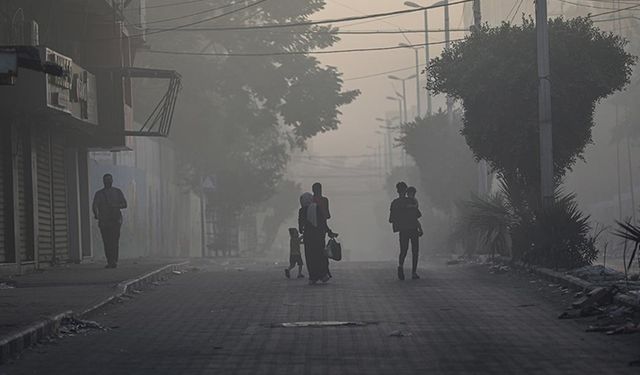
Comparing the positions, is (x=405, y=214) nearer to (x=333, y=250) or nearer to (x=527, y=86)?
(x=333, y=250)

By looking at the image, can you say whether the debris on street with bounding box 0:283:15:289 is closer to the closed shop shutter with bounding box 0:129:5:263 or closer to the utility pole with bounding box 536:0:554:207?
the closed shop shutter with bounding box 0:129:5:263

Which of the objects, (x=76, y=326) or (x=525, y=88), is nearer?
(x=76, y=326)

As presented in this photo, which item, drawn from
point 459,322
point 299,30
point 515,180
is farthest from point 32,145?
point 299,30

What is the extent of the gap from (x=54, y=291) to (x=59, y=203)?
12437 mm

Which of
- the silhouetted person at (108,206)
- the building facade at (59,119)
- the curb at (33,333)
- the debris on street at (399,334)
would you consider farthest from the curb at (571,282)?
the building facade at (59,119)

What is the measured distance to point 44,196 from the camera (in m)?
30.1

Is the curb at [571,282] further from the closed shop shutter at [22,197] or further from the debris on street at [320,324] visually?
the closed shop shutter at [22,197]

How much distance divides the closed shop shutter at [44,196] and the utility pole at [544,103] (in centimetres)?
1066

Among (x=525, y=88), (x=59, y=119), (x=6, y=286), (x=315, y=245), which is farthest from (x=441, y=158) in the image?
(x=6, y=286)

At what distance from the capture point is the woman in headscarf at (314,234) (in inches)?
918

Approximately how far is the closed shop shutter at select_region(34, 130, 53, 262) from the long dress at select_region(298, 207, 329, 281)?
752 centimetres

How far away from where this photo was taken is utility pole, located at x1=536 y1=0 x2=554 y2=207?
2694 centimetres

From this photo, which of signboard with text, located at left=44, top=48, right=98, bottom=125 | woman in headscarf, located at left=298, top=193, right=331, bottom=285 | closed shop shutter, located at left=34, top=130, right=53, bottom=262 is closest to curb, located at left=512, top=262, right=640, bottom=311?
woman in headscarf, located at left=298, top=193, right=331, bottom=285

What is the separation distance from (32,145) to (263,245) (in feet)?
163
